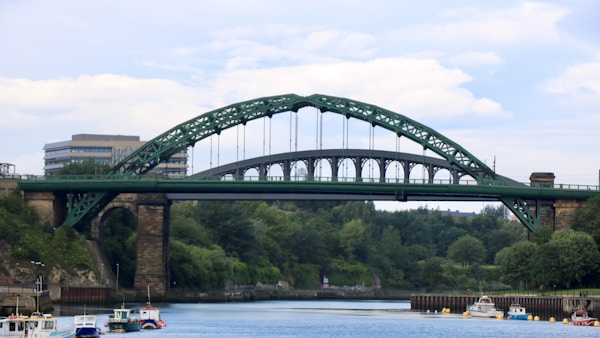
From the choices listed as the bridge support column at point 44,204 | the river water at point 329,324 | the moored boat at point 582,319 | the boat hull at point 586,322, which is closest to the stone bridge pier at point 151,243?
the bridge support column at point 44,204

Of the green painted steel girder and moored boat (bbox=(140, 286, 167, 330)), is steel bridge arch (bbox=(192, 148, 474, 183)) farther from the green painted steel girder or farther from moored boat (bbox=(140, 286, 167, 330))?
moored boat (bbox=(140, 286, 167, 330))

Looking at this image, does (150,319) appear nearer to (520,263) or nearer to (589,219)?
(520,263)

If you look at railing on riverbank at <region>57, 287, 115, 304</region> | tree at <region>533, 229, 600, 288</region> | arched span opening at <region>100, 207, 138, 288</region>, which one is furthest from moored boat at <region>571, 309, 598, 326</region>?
arched span opening at <region>100, 207, 138, 288</region>

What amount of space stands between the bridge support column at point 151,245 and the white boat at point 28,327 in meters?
58.7

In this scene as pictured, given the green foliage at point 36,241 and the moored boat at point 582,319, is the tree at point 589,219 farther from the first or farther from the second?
the green foliage at point 36,241

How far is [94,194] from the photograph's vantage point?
144375 mm

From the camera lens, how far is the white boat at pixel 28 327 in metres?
85.9

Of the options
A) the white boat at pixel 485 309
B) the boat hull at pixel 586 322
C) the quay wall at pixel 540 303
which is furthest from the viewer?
the white boat at pixel 485 309

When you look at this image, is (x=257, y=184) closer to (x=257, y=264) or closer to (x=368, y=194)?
(x=368, y=194)

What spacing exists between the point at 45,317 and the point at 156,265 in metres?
58.8

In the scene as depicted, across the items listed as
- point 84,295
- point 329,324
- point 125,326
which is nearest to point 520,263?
point 329,324

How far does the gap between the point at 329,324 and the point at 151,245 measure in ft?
105

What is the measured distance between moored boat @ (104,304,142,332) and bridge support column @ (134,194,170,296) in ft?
123

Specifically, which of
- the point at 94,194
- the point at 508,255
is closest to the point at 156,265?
the point at 94,194
